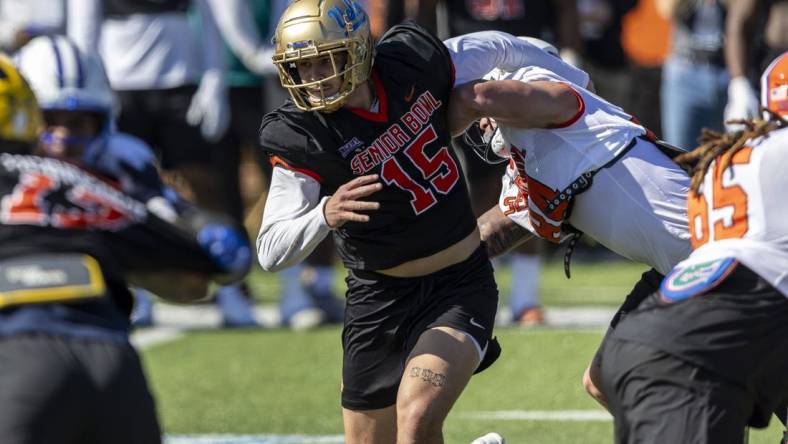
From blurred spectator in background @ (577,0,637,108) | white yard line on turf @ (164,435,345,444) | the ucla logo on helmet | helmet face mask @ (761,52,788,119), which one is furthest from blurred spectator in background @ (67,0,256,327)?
helmet face mask @ (761,52,788,119)

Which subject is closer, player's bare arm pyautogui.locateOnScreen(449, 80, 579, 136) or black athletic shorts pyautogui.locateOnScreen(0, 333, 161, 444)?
black athletic shorts pyautogui.locateOnScreen(0, 333, 161, 444)

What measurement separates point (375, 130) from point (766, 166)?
1613 millimetres

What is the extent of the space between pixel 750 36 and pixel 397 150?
4051 millimetres

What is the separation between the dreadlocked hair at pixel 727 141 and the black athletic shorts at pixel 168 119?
5.66 meters

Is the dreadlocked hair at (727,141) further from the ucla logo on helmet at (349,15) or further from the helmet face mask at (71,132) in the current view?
the helmet face mask at (71,132)

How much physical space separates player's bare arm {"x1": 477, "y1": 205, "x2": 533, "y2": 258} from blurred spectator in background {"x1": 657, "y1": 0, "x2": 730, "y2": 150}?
4.19 metres

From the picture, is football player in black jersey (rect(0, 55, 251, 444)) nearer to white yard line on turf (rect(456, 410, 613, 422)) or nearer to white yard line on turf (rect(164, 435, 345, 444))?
white yard line on turf (rect(164, 435, 345, 444))

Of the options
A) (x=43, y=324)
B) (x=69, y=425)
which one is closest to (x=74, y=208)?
(x=43, y=324)

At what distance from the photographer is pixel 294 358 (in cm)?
838

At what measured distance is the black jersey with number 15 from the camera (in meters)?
5.06

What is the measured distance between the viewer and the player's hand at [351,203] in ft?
15.3

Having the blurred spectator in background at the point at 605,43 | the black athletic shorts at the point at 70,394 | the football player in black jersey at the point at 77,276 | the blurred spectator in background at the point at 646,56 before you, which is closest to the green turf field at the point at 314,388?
the football player in black jersey at the point at 77,276

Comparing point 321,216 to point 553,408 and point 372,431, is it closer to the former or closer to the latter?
point 372,431

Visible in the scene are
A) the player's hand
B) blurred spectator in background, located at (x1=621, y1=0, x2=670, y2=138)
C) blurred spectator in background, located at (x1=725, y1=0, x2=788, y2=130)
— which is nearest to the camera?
the player's hand
